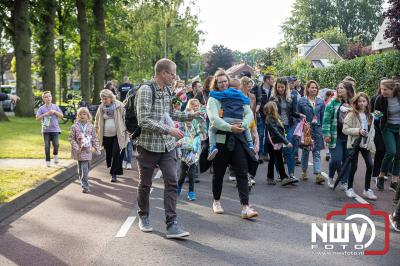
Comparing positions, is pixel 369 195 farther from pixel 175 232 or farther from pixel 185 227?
pixel 175 232

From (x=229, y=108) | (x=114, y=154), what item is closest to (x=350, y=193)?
(x=229, y=108)

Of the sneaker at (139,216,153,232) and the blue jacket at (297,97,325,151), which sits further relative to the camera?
the blue jacket at (297,97,325,151)

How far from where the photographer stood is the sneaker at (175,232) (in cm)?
613

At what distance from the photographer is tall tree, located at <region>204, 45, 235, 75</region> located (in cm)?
10294

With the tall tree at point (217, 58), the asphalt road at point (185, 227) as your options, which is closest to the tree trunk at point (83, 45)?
the asphalt road at point (185, 227)

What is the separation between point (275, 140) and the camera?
9758 mm

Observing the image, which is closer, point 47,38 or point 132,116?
point 132,116

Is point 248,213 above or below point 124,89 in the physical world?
below

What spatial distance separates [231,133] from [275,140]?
2768 millimetres

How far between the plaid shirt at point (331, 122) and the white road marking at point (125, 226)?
377 cm

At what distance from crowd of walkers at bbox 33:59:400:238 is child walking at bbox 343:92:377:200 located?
0.05ft

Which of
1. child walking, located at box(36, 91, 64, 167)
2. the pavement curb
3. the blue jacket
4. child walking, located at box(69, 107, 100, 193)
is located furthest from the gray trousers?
child walking, located at box(36, 91, 64, 167)

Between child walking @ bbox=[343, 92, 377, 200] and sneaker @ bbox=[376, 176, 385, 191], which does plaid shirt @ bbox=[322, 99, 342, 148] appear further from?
sneaker @ bbox=[376, 176, 385, 191]

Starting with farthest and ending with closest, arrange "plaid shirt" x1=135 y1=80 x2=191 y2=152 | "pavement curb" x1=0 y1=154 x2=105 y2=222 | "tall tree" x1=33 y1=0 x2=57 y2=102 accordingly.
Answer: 1. "tall tree" x1=33 y1=0 x2=57 y2=102
2. "pavement curb" x1=0 y1=154 x2=105 y2=222
3. "plaid shirt" x1=135 y1=80 x2=191 y2=152
